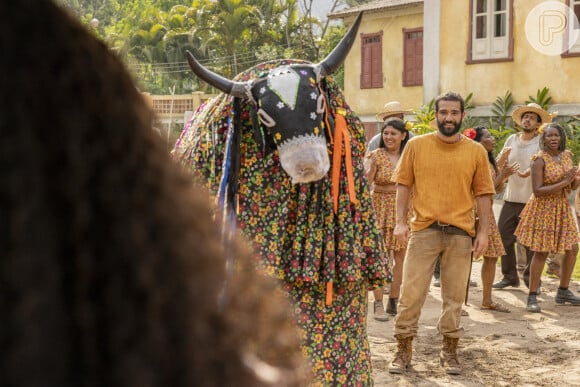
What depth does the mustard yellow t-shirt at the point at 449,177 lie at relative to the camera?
222 inches

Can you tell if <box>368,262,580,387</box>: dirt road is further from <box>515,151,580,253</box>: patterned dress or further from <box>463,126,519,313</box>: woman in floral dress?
<box>515,151,580,253</box>: patterned dress

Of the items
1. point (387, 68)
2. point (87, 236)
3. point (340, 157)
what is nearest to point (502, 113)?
point (387, 68)

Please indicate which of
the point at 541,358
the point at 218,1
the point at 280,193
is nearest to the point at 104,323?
the point at 280,193

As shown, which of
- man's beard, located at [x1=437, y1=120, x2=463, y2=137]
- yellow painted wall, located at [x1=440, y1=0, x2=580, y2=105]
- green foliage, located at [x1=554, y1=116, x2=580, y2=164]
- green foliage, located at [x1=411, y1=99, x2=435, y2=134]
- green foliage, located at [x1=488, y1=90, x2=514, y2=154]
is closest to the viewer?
man's beard, located at [x1=437, y1=120, x2=463, y2=137]

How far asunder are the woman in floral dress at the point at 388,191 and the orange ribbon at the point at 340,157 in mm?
3751

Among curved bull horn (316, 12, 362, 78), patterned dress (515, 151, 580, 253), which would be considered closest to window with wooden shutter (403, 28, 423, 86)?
patterned dress (515, 151, 580, 253)

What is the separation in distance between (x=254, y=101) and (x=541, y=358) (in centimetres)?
338

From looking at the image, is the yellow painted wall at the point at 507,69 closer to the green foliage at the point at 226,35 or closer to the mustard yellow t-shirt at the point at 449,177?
the green foliage at the point at 226,35

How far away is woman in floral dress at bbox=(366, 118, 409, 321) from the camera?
24.5 ft

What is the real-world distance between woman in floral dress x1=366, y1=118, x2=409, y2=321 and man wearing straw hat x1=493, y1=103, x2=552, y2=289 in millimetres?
1455

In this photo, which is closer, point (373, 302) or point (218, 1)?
point (373, 302)

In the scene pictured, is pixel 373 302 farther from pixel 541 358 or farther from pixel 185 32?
pixel 185 32

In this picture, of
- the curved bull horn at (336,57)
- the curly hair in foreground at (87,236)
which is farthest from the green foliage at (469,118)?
the curly hair in foreground at (87,236)

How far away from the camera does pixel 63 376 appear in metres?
0.51
